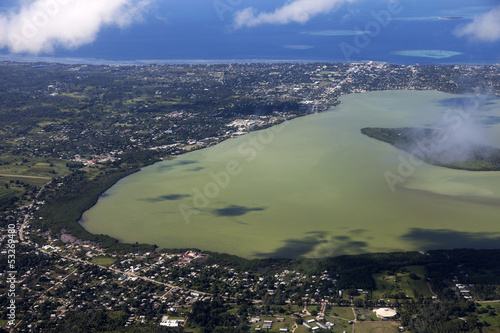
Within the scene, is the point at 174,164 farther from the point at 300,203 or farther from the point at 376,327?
the point at 376,327

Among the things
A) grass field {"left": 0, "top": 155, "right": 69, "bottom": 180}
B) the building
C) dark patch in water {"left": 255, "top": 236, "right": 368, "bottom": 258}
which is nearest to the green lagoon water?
dark patch in water {"left": 255, "top": 236, "right": 368, "bottom": 258}

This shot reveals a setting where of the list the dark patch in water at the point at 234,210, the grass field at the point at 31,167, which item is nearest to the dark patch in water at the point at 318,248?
the dark patch in water at the point at 234,210

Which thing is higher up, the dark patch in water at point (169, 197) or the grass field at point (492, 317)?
the dark patch in water at point (169, 197)

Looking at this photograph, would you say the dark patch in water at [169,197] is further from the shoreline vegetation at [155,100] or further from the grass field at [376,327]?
the grass field at [376,327]

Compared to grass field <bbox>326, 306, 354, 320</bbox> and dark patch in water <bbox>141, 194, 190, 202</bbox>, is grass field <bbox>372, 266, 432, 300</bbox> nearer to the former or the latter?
grass field <bbox>326, 306, 354, 320</bbox>

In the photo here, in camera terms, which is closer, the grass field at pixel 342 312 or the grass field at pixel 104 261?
the grass field at pixel 342 312

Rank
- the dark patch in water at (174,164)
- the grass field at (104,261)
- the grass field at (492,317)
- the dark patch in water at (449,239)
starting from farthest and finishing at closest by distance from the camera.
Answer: the dark patch in water at (174,164) → the dark patch in water at (449,239) → the grass field at (104,261) → the grass field at (492,317)

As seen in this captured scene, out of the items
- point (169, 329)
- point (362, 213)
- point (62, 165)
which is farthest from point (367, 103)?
point (169, 329)
